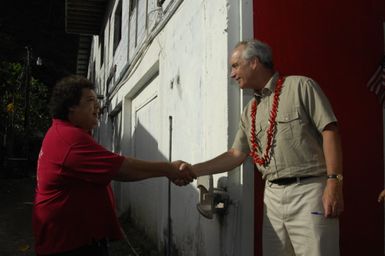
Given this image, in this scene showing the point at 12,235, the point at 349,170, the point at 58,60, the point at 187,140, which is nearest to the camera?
the point at 349,170

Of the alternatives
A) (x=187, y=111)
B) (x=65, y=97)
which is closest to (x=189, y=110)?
(x=187, y=111)

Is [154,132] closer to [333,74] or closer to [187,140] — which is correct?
[187,140]

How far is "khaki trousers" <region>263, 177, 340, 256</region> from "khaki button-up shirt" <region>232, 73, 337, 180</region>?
9cm

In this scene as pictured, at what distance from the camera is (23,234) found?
28.7ft

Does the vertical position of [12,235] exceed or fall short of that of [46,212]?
it falls short

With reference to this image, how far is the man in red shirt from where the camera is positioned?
9.32 feet

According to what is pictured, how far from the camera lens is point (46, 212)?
2.89 metres

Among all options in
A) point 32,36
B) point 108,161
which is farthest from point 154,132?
point 32,36

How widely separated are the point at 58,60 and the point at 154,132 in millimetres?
22311

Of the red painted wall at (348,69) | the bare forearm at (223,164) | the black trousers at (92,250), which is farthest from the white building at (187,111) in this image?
the black trousers at (92,250)

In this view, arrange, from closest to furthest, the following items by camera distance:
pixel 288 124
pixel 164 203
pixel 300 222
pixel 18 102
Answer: pixel 300 222, pixel 288 124, pixel 164 203, pixel 18 102

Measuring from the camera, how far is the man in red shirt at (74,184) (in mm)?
2842

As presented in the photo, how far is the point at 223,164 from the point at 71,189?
115cm

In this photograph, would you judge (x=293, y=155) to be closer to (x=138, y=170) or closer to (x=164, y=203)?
(x=138, y=170)
